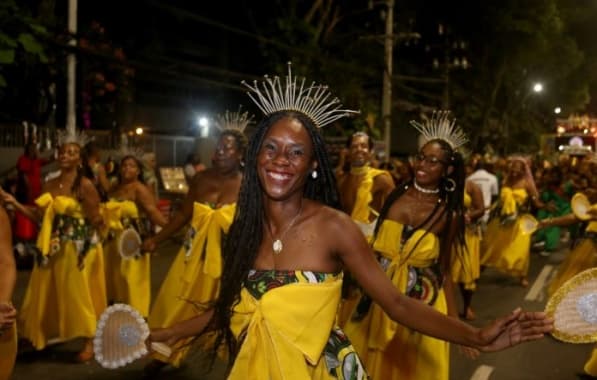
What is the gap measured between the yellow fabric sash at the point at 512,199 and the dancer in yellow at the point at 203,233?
21.7 ft

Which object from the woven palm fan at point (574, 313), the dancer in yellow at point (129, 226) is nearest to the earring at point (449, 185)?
the woven palm fan at point (574, 313)

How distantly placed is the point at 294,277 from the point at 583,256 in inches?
214

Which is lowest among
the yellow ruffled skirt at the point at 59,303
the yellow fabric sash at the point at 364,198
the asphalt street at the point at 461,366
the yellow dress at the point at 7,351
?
the asphalt street at the point at 461,366

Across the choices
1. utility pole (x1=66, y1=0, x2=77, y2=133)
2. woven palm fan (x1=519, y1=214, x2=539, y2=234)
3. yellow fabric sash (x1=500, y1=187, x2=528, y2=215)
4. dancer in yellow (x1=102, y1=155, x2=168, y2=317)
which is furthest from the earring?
utility pole (x1=66, y1=0, x2=77, y2=133)

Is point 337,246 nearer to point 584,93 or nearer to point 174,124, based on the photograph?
point 174,124

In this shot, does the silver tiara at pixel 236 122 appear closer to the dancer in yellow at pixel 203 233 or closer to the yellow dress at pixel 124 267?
the dancer in yellow at pixel 203 233

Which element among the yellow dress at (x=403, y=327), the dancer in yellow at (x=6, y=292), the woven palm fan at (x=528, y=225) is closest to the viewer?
the dancer in yellow at (x=6, y=292)

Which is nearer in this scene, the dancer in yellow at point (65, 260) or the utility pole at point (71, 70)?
the dancer in yellow at point (65, 260)

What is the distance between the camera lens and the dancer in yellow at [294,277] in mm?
2758

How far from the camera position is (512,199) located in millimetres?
11898

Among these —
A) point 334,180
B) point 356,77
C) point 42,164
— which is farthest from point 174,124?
point 334,180

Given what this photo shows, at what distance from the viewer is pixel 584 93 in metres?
43.6

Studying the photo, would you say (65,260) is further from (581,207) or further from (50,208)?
(581,207)

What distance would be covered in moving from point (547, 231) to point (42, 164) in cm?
1003
